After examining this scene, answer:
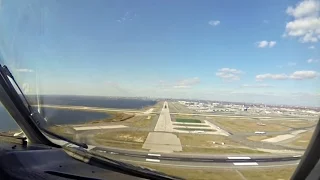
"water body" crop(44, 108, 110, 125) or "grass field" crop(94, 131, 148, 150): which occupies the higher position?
"water body" crop(44, 108, 110, 125)

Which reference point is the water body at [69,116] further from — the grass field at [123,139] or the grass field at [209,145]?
the grass field at [209,145]

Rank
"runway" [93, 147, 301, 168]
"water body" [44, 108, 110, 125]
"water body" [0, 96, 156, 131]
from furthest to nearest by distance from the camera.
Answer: "water body" [44, 108, 110, 125], "water body" [0, 96, 156, 131], "runway" [93, 147, 301, 168]

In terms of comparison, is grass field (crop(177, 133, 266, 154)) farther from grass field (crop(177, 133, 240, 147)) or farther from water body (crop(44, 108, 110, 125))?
water body (crop(44, 108, 110, 125))

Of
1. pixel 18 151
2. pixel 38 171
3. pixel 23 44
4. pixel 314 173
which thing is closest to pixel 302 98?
pixel 314 173

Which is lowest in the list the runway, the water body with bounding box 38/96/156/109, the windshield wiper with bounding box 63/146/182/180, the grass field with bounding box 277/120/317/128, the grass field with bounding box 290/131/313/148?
the windshield wiper with bounding box 63/146/182/180

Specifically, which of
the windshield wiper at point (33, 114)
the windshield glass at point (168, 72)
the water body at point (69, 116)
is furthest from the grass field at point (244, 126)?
the windshield wiper at point (33, 114)

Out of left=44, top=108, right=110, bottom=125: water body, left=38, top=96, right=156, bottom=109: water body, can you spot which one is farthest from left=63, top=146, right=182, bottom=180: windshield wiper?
left=38, top=96, right=156, bottom=109: water body

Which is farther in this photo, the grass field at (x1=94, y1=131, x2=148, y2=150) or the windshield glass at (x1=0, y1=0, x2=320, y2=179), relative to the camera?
the grass field at (x1=94, y1=131, x2=148, y2=150)
